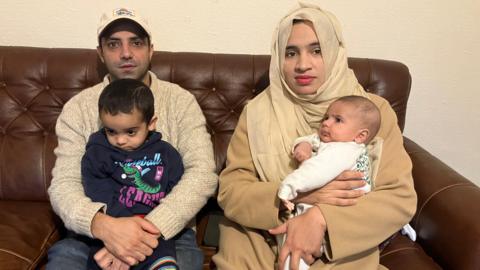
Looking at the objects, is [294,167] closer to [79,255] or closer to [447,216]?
[447,216]

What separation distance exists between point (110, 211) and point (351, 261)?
0.86 m

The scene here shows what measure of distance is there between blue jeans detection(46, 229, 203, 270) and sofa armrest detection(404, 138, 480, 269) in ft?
2.83

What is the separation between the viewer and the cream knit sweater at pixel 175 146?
Answer: 4.32 ft

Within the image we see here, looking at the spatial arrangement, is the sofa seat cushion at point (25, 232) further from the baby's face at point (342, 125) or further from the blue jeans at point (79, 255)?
the baby's face at point (342, 125)

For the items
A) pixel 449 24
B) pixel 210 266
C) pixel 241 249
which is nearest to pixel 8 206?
pixel 210 266

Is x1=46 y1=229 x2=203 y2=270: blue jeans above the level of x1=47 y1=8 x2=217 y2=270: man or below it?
below

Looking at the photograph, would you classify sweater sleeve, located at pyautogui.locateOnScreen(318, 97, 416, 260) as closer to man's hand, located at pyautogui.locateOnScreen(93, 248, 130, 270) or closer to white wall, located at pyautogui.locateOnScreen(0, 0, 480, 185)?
man's hand, located at pyautogui.locateOnScreen(93, 248, 130, 270)

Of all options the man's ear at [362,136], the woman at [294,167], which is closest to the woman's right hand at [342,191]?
the woman at [294,167]

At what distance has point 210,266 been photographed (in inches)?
57.5

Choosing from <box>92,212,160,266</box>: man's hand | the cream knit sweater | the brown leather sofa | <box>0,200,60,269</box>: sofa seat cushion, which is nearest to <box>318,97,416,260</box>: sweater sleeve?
the brown leather sofa

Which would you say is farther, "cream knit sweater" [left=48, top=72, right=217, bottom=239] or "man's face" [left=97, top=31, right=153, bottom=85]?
"man's face" [left=97, top=31, right=153, bottom=85]

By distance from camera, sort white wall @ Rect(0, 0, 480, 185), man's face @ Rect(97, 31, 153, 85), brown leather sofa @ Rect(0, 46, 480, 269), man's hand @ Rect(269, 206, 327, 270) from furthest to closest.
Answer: white wall @ Rect(0, 0, 480, 185), brown leather sofa @ Rect(0, 46, 480, 269), man's face @ Rect(97, 31, 153, 85), man's hand @ Rect(269, 206, 327, 270)

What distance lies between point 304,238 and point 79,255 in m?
0.83

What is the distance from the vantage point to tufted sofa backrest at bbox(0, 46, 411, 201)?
1779 mm
